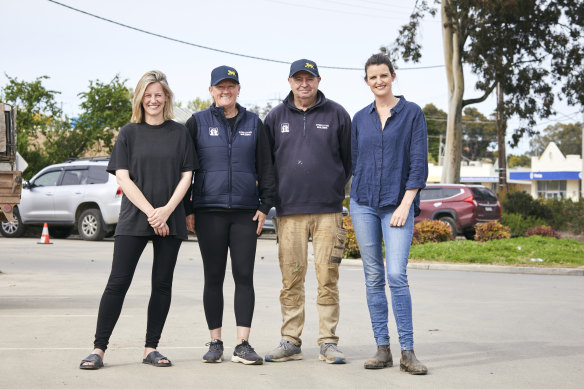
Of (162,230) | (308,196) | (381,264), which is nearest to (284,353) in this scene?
(381,264)

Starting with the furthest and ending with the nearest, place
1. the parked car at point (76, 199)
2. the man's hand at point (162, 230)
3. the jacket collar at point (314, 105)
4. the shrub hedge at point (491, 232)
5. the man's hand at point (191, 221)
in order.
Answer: the parked car at point (76, 199) < the shrub hedge at point (491, 232) < the jacket collar at point (314, 105) < the man's hand at point (191, 221) < the man's hand at point (162, 230)

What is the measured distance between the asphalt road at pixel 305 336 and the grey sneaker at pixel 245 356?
7cm

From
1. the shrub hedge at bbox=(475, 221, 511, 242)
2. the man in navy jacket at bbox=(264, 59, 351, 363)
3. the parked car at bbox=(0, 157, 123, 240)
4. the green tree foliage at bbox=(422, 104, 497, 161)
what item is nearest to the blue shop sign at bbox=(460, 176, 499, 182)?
the green tree foliage at bbox=(422, 104, 497, 161)

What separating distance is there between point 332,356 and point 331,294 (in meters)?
0.48

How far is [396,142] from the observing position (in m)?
5.93

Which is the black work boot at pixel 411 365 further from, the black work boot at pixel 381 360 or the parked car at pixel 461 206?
the parked car at pixel 461 206

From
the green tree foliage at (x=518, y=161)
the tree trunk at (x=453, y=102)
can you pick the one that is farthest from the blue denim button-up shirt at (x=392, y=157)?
the green tree foliage at (x=518, y=161)

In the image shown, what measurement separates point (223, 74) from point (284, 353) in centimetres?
213

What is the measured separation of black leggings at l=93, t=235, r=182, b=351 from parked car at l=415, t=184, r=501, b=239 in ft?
60.3

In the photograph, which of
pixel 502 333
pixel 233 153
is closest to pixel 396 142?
pixel 233 153

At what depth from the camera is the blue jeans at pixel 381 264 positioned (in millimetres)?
5786

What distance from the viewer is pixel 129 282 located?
5.81 meters

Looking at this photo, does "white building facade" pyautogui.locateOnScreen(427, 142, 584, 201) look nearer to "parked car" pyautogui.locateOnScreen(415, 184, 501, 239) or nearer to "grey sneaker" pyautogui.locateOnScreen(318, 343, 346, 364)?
"parked car" pyautogui.locateOnScreen(415, 184, 501, 239)

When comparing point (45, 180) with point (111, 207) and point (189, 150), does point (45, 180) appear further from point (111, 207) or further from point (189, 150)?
point (189, 150)
